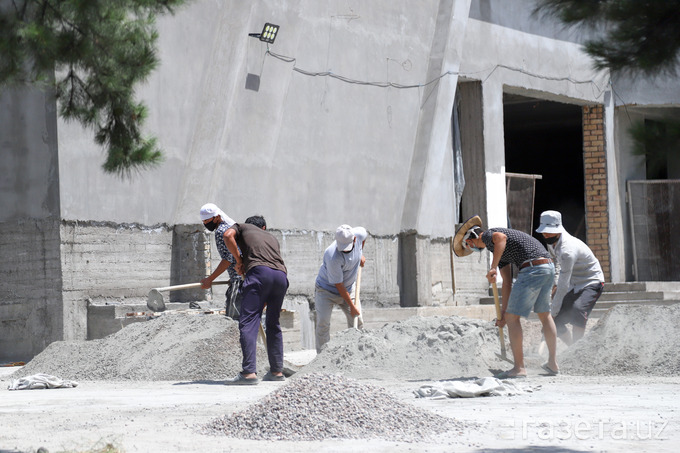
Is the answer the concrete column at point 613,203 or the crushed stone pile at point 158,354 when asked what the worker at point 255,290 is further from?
the concrete column at point 613,203

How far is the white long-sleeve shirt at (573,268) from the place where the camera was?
35.0ft

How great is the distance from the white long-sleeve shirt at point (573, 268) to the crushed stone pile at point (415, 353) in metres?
0.94

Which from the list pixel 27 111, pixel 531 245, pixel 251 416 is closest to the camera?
pixel 251 416

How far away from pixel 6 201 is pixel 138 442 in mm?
8330

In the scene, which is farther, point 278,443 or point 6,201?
point 6,201

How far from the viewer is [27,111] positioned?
13242mm

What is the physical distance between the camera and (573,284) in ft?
36.6

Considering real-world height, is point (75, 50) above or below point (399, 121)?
below

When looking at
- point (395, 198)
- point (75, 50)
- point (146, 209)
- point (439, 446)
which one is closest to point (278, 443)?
point (439, 446)

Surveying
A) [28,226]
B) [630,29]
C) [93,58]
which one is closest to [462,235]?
[93,58]

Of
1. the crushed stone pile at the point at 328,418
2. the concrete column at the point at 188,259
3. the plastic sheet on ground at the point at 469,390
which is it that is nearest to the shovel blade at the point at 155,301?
the concrete column at the point at 188,259

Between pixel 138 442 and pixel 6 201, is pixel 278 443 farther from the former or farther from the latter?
pixel 6 201

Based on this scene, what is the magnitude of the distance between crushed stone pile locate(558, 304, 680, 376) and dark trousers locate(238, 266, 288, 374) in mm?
2964

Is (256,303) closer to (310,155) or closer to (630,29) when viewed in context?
(630,29)
